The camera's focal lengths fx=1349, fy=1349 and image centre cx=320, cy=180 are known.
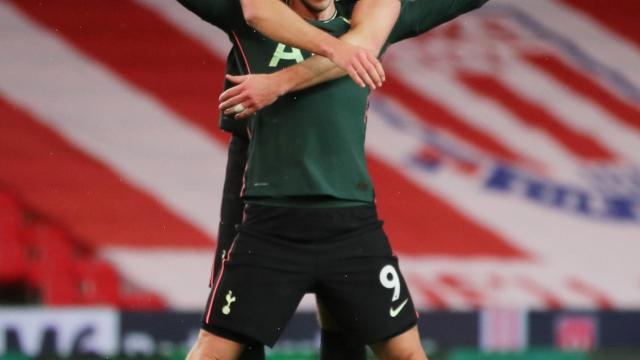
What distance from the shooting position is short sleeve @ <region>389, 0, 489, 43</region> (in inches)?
128

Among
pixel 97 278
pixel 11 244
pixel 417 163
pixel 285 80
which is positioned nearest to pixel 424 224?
pixel 417 163

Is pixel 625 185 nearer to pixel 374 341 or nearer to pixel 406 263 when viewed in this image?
pixel 406 263

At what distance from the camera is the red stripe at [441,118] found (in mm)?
6961

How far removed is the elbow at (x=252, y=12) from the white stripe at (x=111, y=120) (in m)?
3.87

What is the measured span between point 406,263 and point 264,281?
3878 millimetres

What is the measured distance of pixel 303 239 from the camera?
304cm

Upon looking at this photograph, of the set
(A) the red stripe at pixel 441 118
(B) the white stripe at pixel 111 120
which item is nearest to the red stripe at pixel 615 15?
(A) the red stripe at pixel 441 118

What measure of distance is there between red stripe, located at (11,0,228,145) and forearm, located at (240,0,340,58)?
3.90 m

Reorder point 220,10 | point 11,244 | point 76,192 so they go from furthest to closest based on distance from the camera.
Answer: point 76,192 → point 11,244 → point 220,10

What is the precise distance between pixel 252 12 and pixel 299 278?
61 centimetres

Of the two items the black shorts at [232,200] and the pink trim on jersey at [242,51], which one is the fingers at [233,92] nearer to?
the pink trim on jersey at [242,51]

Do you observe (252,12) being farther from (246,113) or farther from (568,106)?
(568,106)

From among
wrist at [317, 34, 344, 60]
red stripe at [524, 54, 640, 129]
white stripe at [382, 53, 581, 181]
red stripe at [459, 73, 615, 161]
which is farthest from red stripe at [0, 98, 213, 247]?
wrist at [317, 34, 344, 60]

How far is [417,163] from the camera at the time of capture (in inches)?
273
